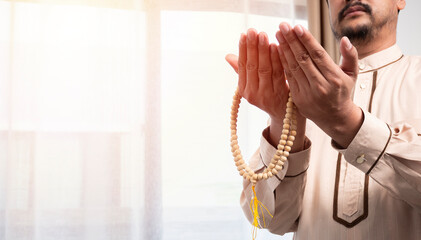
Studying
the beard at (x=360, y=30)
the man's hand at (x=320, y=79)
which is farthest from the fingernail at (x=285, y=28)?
the beard at (x=360, y=30)

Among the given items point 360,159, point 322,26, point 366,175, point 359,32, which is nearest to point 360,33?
point 359,32

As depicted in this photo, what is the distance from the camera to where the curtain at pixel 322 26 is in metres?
2.23

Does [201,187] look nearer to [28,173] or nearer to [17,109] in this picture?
[28,173]

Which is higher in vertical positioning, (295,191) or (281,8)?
(281,8)

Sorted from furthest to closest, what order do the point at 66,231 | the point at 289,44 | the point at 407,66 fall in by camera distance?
the point at 66,231 < the point at 407,66 < the point at 289,44

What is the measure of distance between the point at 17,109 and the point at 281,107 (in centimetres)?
160

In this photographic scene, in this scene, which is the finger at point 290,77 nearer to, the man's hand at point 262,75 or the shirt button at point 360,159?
the man's hand at point 262,75

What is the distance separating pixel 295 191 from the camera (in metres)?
0.92

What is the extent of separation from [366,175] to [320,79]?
0.36m

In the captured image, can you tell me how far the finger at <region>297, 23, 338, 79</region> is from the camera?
0.63 metres

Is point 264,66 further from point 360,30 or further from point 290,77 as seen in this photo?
point 360,30

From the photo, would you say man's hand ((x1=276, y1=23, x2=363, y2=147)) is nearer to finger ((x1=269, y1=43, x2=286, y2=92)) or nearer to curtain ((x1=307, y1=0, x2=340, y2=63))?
finger ((x1=269, y1=43, x2=286, y2=92))

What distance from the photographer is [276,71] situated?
71 centimetres

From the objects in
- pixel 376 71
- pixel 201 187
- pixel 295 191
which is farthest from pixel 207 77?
pixel 295 191
